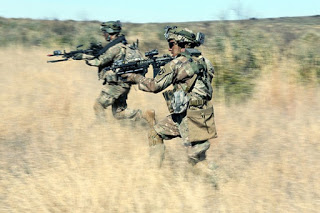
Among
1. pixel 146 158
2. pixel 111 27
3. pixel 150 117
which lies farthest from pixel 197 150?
pixel 111 27

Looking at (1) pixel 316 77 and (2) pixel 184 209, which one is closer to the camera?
(2) pixel 184 209

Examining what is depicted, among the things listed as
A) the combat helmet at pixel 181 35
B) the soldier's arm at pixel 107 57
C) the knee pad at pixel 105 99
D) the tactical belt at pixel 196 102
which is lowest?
the knee pad at pixel 105 99

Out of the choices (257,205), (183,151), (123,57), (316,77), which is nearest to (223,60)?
(316,77)

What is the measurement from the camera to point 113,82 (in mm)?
7758

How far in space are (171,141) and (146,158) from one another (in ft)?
4.42

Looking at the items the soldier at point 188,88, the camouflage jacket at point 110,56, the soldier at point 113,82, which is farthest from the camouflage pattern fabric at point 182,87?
the camouflage jacket at point 110,56

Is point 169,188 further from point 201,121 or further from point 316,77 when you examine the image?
point 316,77

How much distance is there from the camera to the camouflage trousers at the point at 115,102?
25.8ft

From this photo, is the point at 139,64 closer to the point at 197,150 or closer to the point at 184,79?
the point at 184,79

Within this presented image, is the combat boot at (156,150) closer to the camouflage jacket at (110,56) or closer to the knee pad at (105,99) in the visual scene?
the knee pad at (105,99)

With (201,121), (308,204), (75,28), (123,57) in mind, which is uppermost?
(75,28)

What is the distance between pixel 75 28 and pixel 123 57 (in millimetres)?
7020

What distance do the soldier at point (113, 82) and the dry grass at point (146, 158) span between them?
252 mm

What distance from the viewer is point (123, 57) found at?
777cm
